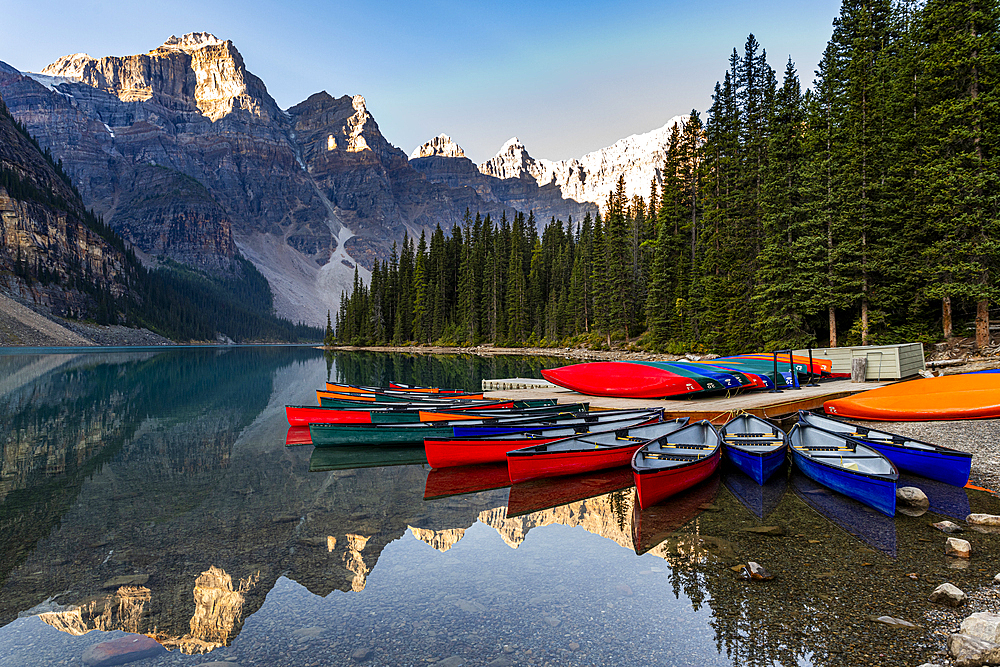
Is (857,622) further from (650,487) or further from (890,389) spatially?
(890,389)

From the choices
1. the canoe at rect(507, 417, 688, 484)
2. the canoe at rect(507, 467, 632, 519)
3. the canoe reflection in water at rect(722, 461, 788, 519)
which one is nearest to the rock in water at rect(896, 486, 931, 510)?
the canoe reflection in water at rect(722, 461, 788, 519)

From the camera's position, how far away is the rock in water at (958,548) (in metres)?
8.66

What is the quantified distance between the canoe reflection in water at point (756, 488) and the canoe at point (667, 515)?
559mm

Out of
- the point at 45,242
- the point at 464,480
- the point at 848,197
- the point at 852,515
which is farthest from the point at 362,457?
the point at 45,242

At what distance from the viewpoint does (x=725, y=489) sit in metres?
13.1

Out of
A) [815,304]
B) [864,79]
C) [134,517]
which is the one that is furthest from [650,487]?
[864,79]

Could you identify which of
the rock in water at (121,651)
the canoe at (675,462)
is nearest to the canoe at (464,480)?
the canoe at (675,462)

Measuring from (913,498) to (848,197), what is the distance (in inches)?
1109

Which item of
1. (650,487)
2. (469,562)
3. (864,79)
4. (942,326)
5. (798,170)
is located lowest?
Answer: (469,562)

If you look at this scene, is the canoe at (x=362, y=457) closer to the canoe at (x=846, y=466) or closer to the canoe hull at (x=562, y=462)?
the canoe hull at (x=562, y=462)

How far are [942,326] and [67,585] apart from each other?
42.2 meters

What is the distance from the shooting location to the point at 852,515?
11.0m

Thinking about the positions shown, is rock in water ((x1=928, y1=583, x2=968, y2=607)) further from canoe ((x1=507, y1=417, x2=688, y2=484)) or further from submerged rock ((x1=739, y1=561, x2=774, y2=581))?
canoe ((x1=507, y1=417, x2=688, y2=484))

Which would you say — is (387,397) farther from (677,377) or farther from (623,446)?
(677,377)
